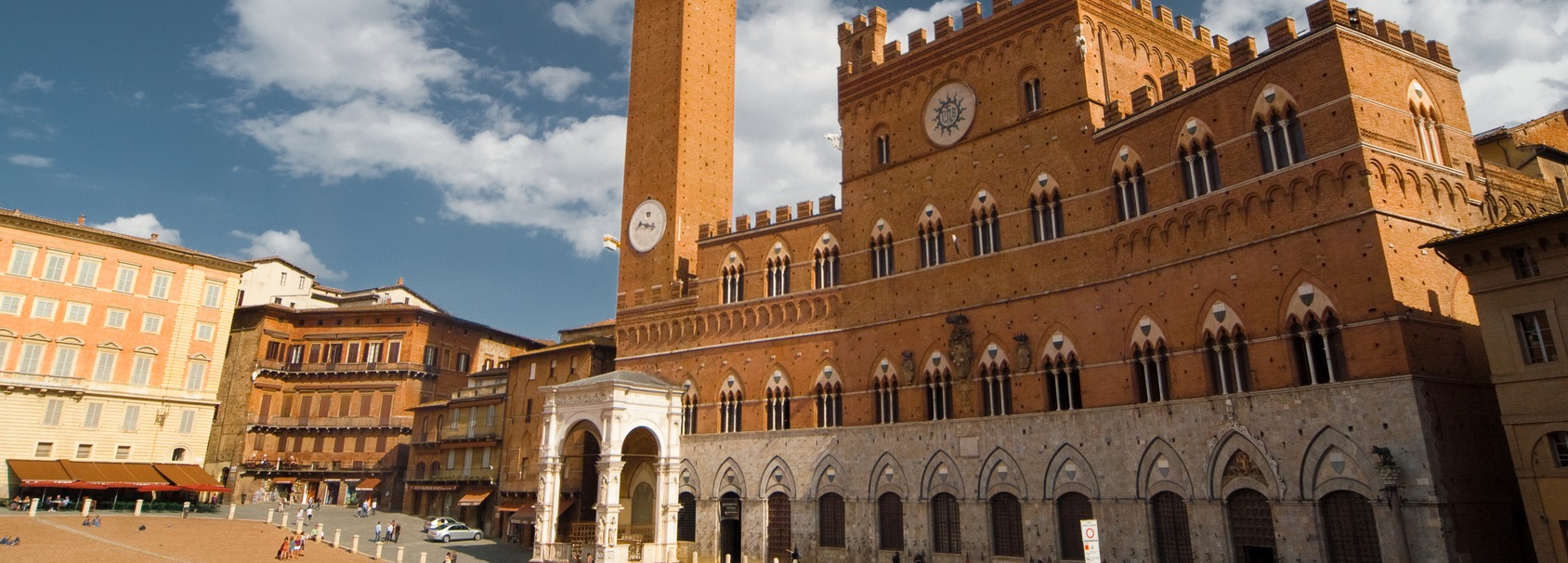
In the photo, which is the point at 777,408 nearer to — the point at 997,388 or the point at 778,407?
the point at 778,407

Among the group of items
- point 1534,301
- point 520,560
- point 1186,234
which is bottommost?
point 520,560

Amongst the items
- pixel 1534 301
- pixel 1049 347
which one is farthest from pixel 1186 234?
pixel 1534 301

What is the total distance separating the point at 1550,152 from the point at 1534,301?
38.3 ft

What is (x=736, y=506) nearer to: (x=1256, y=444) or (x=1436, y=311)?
(x=1256, y=444)

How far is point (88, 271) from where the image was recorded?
40.5 m

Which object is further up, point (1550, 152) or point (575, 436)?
point (1550, 152)

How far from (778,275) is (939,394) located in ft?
28.0

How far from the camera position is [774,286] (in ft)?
113

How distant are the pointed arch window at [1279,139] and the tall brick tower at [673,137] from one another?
22.0m

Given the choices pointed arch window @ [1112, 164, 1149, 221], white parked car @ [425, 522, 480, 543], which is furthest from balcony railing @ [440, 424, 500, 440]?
pointed arch window @ [1112, 164, 1149, 221]

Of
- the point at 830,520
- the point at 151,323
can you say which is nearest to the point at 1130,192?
the point at 830,520

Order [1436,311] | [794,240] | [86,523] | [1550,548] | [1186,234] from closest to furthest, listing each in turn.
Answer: [1550,548] → [1436,311] → [1186,234] → [86,523] → [794,240]

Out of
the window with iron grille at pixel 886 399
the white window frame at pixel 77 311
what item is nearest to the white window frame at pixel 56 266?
the white window frame at pixel 77 311

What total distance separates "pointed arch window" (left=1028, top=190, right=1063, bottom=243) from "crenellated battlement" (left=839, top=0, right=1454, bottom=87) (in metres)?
4.22
